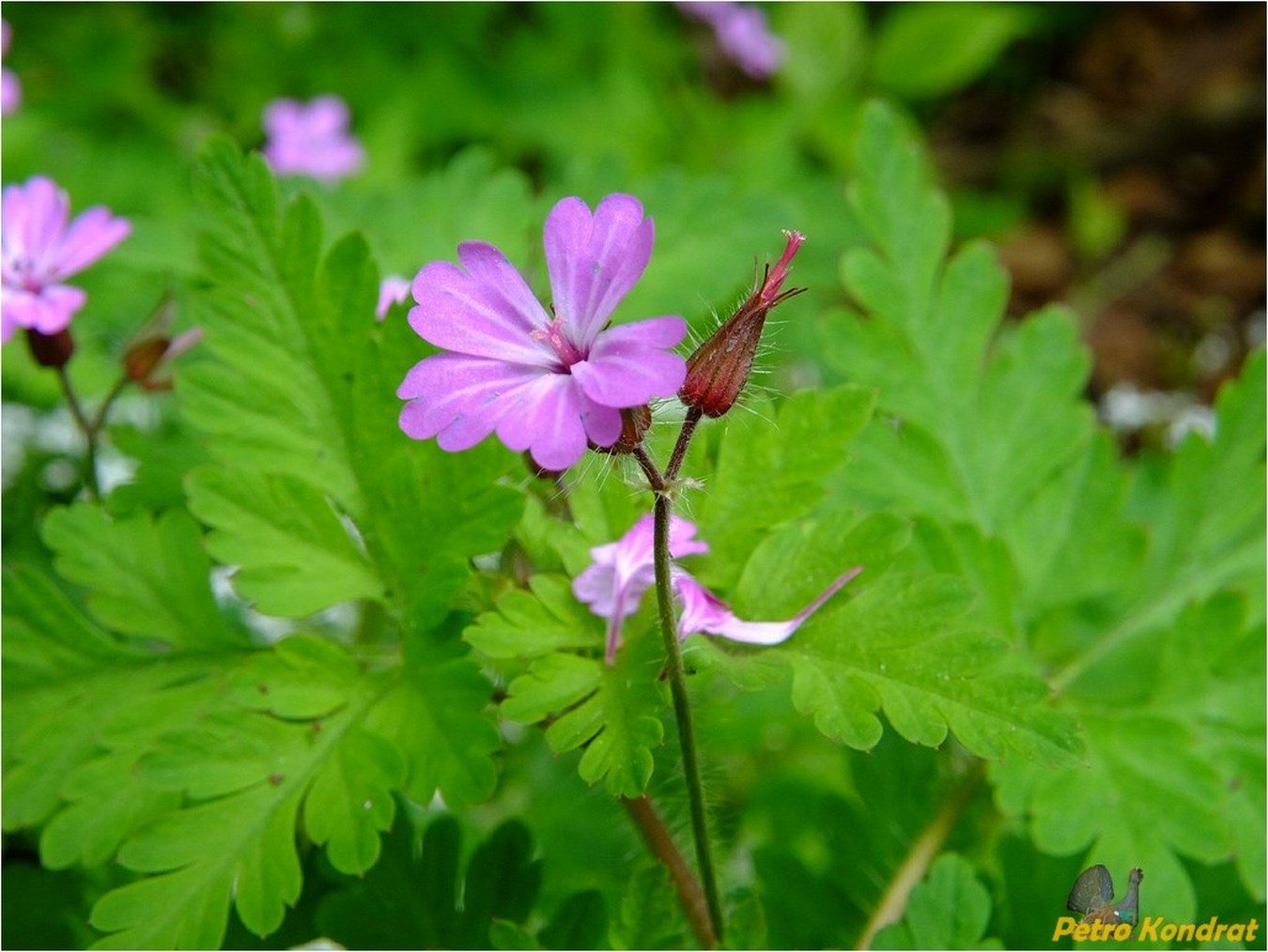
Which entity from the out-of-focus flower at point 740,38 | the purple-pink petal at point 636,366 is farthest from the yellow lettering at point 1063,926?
the out-of-focus flower at point 740,38

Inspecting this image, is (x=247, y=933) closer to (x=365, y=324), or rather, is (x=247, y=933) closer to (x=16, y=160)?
(x=365, y=324)

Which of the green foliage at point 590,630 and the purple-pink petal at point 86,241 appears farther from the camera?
the purple-pink petal at point 86,241

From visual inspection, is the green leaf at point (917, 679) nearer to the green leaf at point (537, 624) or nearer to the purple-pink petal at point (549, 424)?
the green leaf at point (537, 624)

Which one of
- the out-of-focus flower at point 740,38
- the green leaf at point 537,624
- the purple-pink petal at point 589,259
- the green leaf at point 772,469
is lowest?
the green leaf at point 537,624

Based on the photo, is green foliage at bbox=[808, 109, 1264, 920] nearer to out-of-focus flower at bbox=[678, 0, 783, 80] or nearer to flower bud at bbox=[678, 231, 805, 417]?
flower bud at bbox=[678, 231, 805, 417]

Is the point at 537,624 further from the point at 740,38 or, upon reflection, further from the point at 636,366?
the point at 740,38

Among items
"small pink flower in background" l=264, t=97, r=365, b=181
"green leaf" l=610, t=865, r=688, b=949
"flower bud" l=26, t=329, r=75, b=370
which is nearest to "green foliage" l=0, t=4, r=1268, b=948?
"green leaf" l=610, t=865, r=688, b=949
